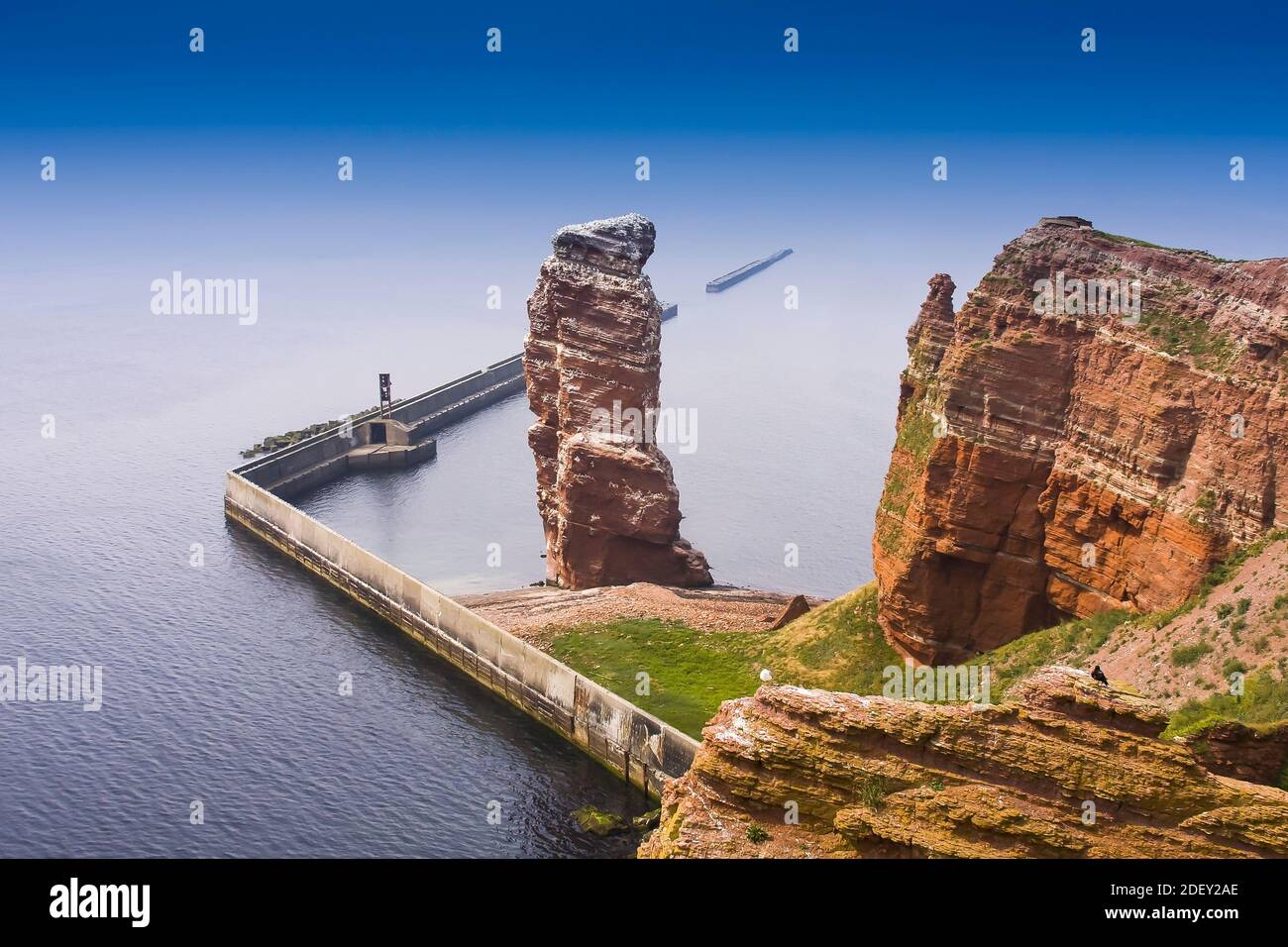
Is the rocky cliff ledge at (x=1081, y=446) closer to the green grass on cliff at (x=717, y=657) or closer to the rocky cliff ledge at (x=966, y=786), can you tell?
the green grass on cliff at (x=717, y=657)

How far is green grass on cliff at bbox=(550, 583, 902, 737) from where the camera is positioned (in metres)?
68.7

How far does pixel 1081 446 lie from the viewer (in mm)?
60844

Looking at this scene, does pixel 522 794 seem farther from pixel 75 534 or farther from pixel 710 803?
pixel 75 534

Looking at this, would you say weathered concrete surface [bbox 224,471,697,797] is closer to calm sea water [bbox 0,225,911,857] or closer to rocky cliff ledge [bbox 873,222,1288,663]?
calm sea water [bbox 0,225,911,857]

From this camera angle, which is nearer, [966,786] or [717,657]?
[966,786]

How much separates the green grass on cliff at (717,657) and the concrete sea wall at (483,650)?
1700 mm

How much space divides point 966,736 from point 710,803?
7073 millimetres

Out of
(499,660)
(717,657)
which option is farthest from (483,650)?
(717,657)

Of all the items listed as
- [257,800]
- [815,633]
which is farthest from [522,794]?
[815,633]

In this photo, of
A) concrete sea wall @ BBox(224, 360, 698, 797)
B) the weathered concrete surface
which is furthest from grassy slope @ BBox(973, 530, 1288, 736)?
concrete sea wall @ BBox(224, 360, 698, 797)

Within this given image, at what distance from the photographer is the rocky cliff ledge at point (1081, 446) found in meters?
55.7

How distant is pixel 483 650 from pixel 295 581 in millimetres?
26283

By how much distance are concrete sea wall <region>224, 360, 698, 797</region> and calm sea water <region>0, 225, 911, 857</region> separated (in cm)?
128

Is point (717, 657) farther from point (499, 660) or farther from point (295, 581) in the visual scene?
point (295, 581)
